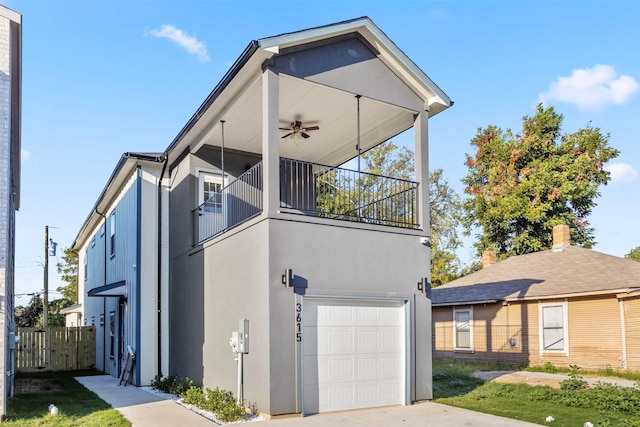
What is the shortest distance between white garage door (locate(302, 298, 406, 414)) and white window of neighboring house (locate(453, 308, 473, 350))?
10540 millimetres

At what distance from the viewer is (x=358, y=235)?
955 cm

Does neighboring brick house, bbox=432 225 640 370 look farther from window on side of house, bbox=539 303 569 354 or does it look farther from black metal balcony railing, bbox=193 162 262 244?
black metal balcony railing, bbox=193 162 262 244

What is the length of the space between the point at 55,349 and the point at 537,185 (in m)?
22.9

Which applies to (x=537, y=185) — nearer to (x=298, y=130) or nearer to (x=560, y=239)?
(x=560, y=239)

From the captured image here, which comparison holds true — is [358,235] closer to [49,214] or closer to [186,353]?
[186,353]

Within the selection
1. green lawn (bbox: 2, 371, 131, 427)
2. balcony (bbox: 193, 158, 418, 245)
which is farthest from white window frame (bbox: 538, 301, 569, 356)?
green lawn (bbox: 2, 371, 131, 427)

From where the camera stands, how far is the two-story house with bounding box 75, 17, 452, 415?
8664mm

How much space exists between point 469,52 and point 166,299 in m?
11.3

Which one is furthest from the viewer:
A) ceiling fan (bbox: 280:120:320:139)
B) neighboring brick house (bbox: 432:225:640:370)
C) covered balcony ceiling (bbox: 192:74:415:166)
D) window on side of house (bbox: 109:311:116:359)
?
window on side of house (bbox: 109:311:116:359)

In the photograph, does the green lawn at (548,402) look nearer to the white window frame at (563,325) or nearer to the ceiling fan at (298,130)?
the white window frame at (563,325)

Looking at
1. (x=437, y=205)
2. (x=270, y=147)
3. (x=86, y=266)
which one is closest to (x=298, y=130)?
(x=270, y=147)

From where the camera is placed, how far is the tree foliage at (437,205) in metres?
31.0

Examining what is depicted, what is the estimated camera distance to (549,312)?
1675 cm

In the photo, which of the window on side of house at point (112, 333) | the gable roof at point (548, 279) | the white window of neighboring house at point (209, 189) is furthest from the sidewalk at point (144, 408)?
the gable roof at point (548, 279)
